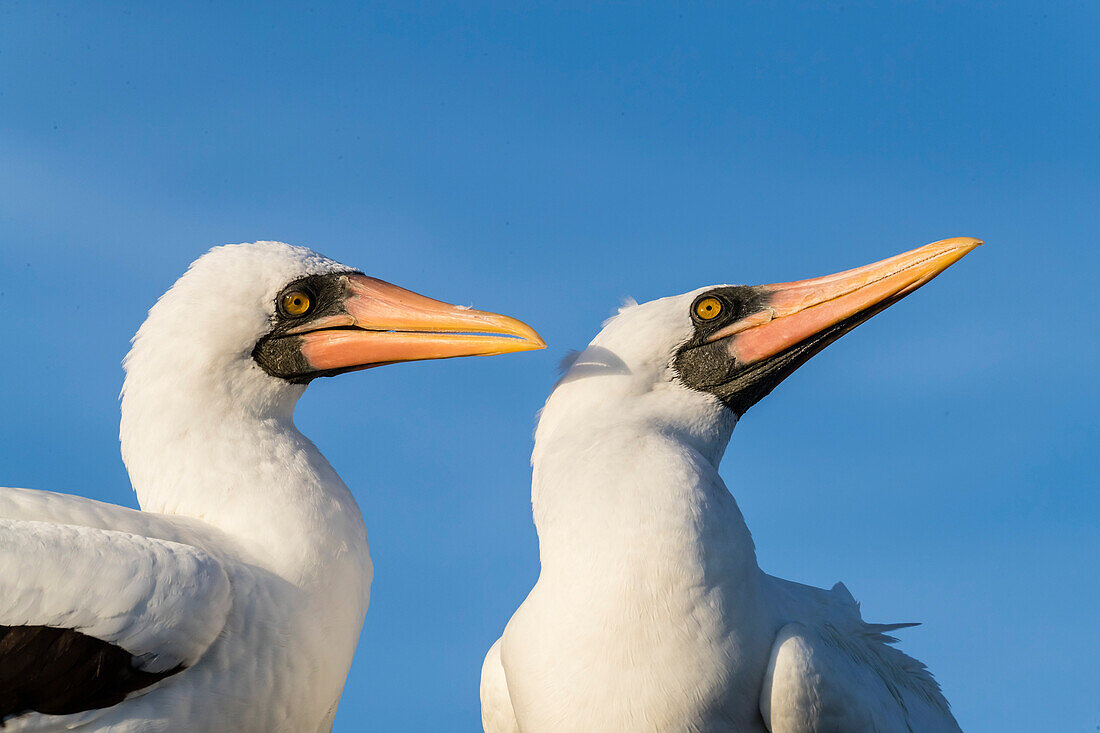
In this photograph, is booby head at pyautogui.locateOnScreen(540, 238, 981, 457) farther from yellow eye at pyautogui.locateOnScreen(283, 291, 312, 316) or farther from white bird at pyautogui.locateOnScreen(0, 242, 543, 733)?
yellow eye at pyautogui.locateOnScreen(283, 291, 312, 316)

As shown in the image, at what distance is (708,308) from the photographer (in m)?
7.12

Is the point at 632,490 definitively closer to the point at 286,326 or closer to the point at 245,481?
the point at 245,481

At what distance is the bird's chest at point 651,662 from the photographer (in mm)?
5691

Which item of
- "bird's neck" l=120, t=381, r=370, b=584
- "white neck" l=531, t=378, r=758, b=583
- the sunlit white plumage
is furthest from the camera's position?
"bird's neck" l=120, t=381, r=370, b=584

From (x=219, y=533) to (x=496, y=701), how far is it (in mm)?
1889

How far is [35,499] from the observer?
6.07 m

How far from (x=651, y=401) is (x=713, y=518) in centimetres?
104

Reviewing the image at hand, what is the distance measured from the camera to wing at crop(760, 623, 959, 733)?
5.76 meters

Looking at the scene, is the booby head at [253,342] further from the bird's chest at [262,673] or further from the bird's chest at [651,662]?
the bird's chest at [651,662]

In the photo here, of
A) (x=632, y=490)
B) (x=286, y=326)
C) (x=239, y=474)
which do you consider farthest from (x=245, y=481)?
(x=632, y=490)

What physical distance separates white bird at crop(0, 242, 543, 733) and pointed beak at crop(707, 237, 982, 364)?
1.34m

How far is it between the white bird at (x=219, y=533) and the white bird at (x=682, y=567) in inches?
31.5

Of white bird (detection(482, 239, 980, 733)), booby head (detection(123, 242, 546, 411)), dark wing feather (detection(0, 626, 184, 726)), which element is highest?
booby head (detection(123, 242, 546, 411))

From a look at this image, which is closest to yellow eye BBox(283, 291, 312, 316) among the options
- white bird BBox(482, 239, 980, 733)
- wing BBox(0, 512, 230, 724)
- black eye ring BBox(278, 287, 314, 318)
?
black eye ring BBox(278, 287, 314, 318)
